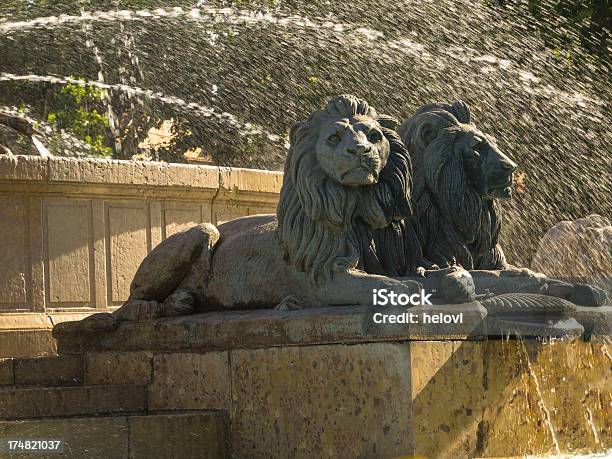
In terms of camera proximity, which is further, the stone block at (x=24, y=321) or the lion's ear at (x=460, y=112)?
the stone block at (x=24, y=321)

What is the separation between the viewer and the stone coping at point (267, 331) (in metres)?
6.90

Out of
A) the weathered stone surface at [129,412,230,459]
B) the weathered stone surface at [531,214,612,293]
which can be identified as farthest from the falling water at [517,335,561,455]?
the weathered stone surface at [531,214,612,293]

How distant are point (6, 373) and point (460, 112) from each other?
3.03 metres

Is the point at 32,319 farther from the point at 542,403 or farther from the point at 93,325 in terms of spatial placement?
the point at 542,403

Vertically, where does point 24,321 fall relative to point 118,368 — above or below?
below

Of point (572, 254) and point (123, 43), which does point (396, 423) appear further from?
point (123, 43)

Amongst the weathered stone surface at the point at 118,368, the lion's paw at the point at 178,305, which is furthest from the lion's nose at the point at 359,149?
the weathered stone surface at the point at 118,368

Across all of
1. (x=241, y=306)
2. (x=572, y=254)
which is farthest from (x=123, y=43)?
(x=241, y=306)

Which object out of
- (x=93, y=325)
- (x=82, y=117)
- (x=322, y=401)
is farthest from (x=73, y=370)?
(x=82, y=117)

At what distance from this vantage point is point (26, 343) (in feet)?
31.9

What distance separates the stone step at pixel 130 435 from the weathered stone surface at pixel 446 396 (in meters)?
1.32

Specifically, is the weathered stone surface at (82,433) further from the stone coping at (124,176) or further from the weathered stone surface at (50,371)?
the stone coping at (124,176)

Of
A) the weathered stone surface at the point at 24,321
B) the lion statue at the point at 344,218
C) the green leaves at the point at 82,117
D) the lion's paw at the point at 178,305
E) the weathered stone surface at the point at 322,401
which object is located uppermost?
the lion statue at the point at 344,218

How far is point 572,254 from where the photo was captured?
42.8 feet
